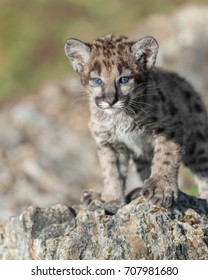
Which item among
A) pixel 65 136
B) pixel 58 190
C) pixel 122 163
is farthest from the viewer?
pixel 65 136

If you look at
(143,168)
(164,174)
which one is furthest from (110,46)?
(143,168)

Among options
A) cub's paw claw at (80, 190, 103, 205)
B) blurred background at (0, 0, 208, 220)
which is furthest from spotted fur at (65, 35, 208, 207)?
blurred background at (0, 0, 208, 220)

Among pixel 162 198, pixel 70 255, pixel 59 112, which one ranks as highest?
pixel 59 112

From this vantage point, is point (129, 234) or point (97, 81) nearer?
point (129, 234)

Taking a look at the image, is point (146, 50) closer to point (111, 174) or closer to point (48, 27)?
point (111, 174)

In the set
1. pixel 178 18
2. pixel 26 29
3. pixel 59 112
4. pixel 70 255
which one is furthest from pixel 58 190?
pixel 26 29

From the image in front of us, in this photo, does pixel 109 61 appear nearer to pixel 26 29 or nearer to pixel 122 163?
pixel 122 163
